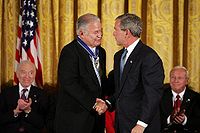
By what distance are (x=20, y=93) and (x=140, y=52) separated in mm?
1724

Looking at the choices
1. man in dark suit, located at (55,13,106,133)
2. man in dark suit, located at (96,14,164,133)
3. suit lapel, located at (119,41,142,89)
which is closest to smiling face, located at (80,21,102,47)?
man in dark suit, located at (55,13,106,133)

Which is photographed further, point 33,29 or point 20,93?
point 33,29

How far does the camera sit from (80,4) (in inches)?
208

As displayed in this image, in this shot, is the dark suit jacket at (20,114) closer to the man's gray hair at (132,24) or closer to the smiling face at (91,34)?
the smiling face at (91,34)

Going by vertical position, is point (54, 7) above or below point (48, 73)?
above

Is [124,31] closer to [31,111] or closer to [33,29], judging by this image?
[31,111]

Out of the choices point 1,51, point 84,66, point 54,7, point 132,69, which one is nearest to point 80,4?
point 54,7

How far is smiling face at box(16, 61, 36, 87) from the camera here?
4.51 metres

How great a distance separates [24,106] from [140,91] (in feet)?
4.67

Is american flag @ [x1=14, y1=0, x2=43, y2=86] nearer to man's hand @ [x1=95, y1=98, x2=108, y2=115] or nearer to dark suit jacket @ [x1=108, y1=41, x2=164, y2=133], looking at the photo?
man's hand @ [x1=95, y1=98, x2=108, y2=115]

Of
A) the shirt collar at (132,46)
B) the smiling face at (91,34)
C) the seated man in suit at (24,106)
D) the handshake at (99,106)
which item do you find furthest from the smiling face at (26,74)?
the shirt collar at (132,46)

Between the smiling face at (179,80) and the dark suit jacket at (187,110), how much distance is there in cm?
7

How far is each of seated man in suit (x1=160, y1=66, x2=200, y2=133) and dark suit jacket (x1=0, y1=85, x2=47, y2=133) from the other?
1233mm

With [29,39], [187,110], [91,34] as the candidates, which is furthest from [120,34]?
[29,39]
